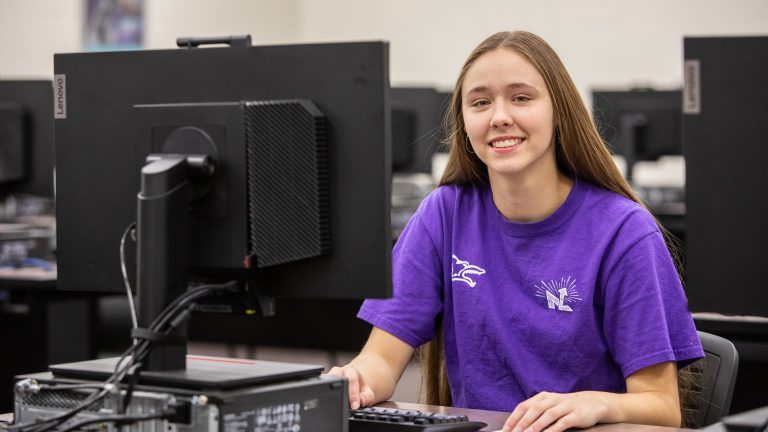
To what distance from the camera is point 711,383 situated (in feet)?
5.59

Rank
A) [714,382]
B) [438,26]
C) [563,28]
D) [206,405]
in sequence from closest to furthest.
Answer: [206,405], [714,382], [563,28], [438,26]

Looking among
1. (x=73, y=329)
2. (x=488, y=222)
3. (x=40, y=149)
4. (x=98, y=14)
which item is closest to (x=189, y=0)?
(x=98, y=14)

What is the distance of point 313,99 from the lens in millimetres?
1304

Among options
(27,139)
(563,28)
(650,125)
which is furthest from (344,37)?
(27,139)

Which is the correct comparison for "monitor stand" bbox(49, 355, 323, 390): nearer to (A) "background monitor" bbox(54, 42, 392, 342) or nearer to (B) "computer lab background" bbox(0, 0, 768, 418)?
(A) "background monitor" bbox(54, 42, 392, 342)

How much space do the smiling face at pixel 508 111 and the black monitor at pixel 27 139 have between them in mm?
2710

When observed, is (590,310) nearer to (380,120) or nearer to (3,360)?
(380,120)

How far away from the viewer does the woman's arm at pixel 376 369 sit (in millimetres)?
1621

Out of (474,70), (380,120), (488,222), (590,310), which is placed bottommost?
(590,310)

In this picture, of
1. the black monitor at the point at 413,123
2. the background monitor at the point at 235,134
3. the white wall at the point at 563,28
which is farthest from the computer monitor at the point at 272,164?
the white wall at the point at 563,28

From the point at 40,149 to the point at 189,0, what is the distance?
13.8 ft

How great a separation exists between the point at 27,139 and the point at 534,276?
2.88 metres

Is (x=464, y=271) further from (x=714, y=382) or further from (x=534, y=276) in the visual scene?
(x=714, y=382)

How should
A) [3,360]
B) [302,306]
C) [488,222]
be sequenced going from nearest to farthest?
[488,222], [3,360], [302,306]
